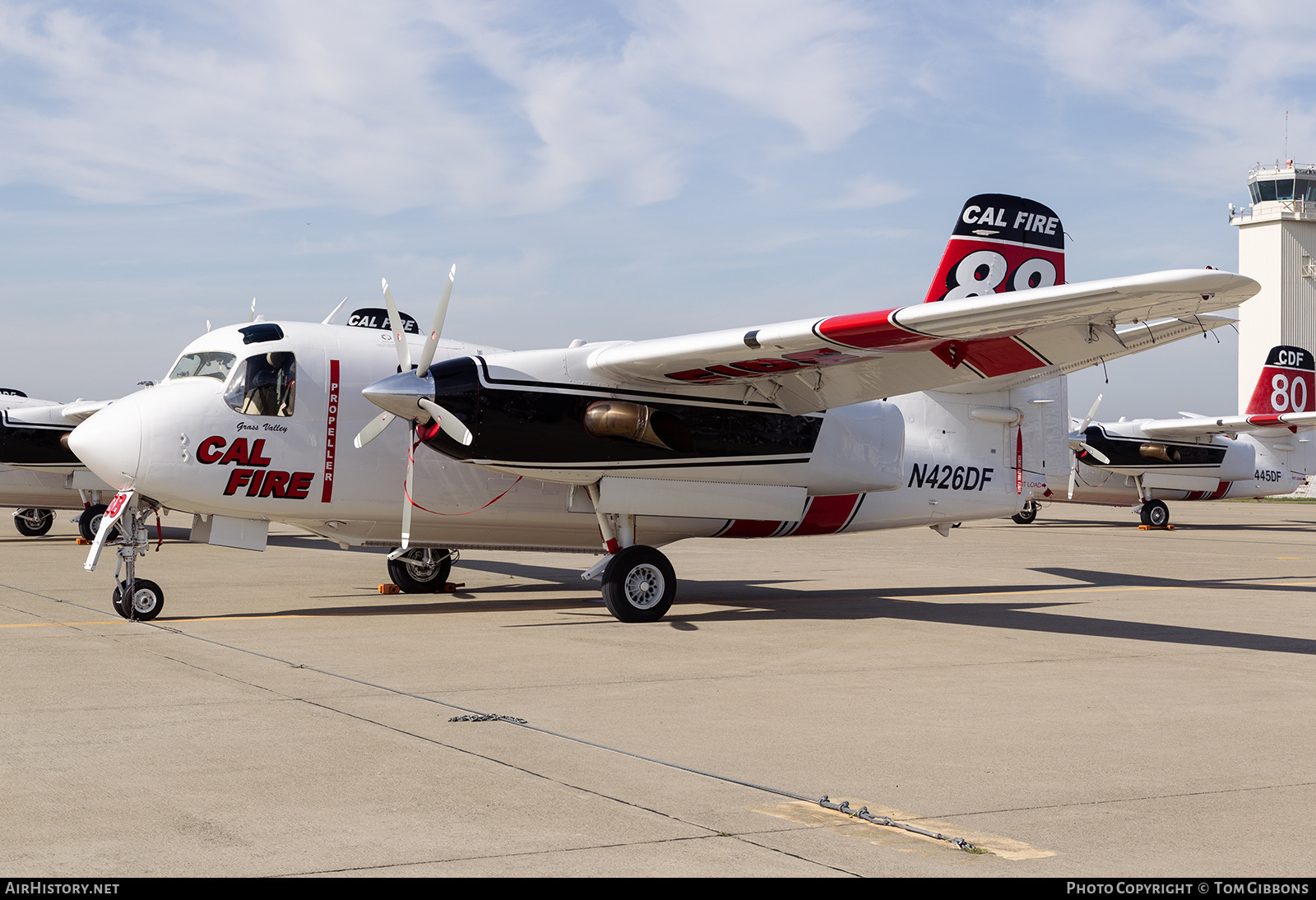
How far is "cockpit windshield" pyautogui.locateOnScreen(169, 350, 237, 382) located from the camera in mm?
14123

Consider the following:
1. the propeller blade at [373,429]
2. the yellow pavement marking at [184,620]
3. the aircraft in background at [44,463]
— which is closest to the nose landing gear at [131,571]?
the yellow pavement marking at [184,620]

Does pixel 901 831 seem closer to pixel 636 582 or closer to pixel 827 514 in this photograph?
pixel 636 582

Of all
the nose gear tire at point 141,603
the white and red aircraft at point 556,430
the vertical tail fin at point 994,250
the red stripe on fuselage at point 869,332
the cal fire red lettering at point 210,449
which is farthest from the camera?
the vertical tail fin at point 994,250

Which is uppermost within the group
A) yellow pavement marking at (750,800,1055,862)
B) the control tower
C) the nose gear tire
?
the control tower

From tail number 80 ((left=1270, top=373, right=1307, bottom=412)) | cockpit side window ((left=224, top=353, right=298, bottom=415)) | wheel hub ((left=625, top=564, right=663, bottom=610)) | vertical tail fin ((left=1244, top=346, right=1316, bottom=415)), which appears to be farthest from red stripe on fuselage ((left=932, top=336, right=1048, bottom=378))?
tail number 80 ((left=1270, top=373, right=1307, bottom=412))

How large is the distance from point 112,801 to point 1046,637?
1019 cm

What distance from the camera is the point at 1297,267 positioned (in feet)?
242

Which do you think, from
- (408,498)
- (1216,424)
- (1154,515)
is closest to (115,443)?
(408,498)

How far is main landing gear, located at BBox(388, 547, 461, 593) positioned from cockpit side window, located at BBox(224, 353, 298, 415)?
14.4 feet

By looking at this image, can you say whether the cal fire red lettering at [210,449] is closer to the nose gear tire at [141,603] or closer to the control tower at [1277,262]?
the nose gear tire at [141,603]

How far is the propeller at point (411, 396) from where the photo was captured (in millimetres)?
13227

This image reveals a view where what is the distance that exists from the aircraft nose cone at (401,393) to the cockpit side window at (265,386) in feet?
4.40

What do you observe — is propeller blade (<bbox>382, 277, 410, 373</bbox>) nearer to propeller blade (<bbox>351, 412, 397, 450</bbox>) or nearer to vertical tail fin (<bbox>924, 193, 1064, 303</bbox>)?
propeller blade (<bbox>351, 412, 397, 450</bbox>)

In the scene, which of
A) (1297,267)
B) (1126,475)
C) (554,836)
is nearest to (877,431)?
(554,836)
